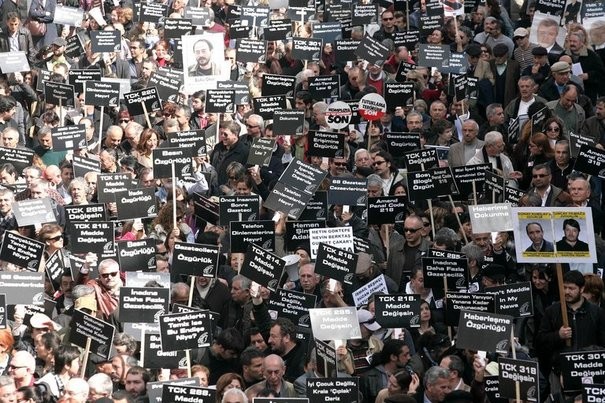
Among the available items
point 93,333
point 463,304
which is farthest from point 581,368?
point 93,333

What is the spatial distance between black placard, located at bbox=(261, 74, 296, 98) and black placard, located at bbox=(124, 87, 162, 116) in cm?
152

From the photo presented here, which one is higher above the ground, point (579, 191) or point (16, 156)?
point (579, 191)

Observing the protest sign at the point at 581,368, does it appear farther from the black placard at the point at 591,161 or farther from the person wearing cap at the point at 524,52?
the person wearing cap at the point at 524,52

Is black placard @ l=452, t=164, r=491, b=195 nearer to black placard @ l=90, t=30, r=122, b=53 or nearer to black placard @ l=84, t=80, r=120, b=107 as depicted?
black placard @ l=84, t=80, r=120, b=107

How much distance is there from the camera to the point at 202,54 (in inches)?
944

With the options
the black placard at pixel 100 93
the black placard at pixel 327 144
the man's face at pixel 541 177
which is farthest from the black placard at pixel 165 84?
the man's face at pixel 541 177

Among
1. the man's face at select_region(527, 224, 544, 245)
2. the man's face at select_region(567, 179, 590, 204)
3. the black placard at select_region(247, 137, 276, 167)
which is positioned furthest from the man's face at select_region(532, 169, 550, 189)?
the black placard at select_region(247, 137, 276, 167)

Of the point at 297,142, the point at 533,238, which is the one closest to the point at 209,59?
the point at 297,142

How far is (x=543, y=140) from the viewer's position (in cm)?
1970

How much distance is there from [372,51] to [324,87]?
1071 millimetres

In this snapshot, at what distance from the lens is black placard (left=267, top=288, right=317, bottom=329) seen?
16.8 meters

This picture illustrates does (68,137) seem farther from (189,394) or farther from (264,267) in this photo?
(189,394)

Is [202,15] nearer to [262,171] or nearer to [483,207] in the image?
[262,171]

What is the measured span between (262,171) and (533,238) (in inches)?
219
